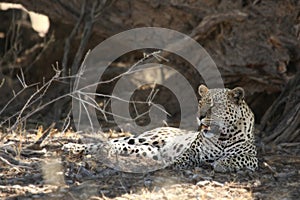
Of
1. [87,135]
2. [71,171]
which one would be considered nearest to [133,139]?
[87,135]

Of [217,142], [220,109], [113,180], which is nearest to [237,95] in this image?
[220,109]

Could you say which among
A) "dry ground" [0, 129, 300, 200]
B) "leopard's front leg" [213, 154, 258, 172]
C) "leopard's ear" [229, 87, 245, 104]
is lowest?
"dry ground" [0, 129, 300, 200]

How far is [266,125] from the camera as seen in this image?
29.5 feet

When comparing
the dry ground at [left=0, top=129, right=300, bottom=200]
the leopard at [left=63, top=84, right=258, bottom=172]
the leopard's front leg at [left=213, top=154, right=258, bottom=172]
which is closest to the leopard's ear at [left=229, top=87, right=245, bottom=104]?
the leopard at [left=63, top=84, right=258, bottom=172]

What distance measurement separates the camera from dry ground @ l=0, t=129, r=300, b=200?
576 cm

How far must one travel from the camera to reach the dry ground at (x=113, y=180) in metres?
5.76

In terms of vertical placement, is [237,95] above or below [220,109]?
above

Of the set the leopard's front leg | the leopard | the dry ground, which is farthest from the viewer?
the leopard

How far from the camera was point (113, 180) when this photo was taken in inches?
244

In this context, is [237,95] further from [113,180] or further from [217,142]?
[113,180]

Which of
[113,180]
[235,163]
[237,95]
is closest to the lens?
[113,180]

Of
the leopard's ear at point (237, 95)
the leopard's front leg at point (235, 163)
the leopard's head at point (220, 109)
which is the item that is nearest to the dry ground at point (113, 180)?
the leopard's front leg at point (235, 163)

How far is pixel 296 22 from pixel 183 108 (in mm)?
2536

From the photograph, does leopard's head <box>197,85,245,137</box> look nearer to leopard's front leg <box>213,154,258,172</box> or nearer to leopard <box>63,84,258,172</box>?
leopard <box>63,84,258,172</box>
